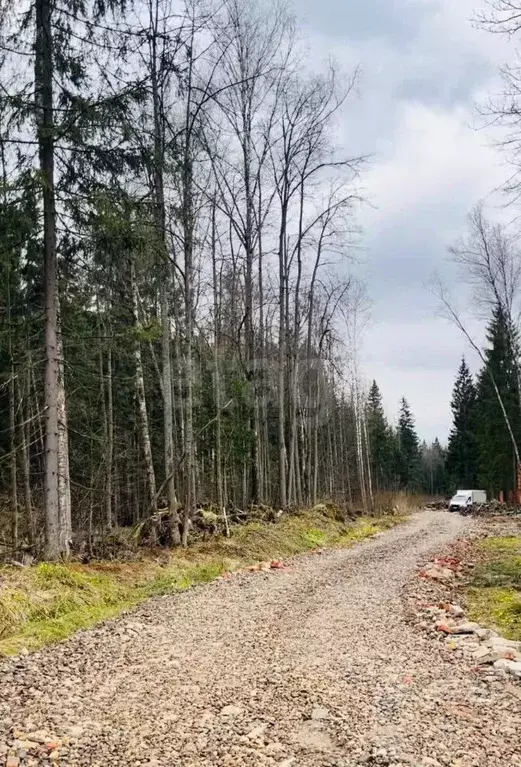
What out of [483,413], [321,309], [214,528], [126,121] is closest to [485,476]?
[483,413]

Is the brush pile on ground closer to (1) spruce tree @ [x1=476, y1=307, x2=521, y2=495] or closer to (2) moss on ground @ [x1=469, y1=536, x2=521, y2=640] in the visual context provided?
(1) spruce tree @ [x1=476, y1=307, x2=521, y2=495]

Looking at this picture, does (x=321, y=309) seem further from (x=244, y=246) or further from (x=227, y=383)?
(x=244, y=246)

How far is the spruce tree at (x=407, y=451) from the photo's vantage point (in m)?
63.9

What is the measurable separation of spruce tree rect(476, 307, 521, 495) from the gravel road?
108ft

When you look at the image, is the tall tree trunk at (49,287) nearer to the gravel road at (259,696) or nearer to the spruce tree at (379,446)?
the gravel road at (259,696)

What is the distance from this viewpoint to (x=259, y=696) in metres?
3.80

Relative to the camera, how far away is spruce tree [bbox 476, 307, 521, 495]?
38031 mm

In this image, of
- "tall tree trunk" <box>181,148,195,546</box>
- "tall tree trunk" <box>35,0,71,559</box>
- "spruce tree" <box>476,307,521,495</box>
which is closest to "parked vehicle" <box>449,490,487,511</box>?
"spruce tree" <box>476,307,521,495</box>

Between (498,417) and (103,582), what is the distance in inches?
1482

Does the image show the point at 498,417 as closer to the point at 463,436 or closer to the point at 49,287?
the point at 463,436

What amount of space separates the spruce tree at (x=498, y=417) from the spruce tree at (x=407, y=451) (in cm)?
1768

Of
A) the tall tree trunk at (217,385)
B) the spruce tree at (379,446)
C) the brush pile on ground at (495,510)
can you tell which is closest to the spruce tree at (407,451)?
the spruce tree at (379,446)

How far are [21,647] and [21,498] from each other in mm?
17458

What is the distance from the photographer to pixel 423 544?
14.6 meters
